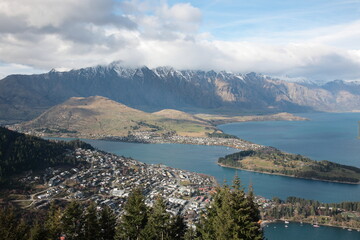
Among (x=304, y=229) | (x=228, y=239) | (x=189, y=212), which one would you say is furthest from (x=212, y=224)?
(x=304, y=229)

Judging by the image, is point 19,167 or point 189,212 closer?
point 189,212

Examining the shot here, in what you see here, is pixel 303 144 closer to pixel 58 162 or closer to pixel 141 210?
pixel 58 162

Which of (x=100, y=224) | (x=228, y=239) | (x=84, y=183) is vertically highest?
(x=228, y=239)

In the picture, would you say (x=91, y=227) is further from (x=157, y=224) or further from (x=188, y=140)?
(x=188, y=140)

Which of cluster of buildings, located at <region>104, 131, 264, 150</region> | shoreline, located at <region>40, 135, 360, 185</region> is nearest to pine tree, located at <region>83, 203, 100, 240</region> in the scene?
shoreline, located at <region>40, 135, 360, 185</region>

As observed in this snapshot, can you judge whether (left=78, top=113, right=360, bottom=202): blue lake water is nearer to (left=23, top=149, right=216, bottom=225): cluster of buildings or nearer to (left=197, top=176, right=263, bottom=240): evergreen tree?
(left=23, top=149, right=216, bottom=225): cluster of buildings

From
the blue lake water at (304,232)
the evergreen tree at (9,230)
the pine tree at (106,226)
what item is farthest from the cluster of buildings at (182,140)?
the evergreen tree at (9,230)
